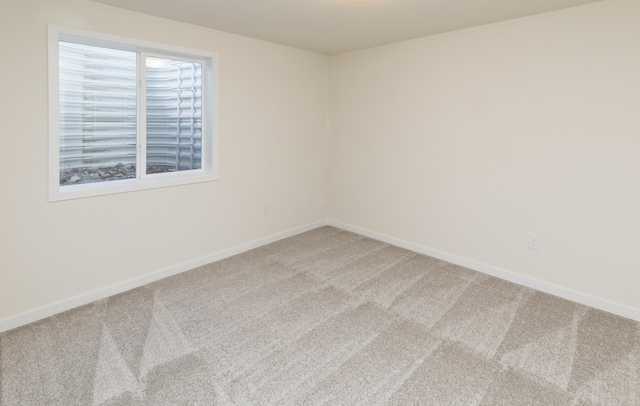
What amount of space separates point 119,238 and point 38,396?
4.43 feet

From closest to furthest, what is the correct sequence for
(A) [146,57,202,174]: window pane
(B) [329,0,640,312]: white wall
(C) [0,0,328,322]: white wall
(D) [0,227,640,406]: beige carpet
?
Result: (D) [0,227,640,406]: beige carpet < (C) [0,0,328,322]: white wall < (B) [329,0,640,312]: white wall < (A) [146,57,202,174]: window pane

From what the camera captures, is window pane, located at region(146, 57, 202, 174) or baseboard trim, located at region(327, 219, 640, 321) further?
window pane, located at region(146, 57, 202, 174)

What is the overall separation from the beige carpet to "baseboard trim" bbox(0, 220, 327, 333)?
74 mm

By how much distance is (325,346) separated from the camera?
89.2 inches

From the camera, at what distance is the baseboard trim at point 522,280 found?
2703mm

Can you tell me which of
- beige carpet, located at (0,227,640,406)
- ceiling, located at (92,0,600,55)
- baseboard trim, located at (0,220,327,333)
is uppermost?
ceiling, located at (92,0,600,55)

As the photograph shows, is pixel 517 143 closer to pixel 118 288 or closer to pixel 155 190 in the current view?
pixel 155 190

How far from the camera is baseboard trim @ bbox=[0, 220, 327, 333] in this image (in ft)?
8.15

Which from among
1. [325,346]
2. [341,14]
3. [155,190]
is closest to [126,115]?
[155,190]

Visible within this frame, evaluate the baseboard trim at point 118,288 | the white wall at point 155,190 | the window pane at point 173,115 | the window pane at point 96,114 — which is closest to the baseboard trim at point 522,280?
the white wall at point 155,190

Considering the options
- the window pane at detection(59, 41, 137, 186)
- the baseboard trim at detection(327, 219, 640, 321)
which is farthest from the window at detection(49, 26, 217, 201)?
the baseboard trim at detection(327, 219, 640, 321)

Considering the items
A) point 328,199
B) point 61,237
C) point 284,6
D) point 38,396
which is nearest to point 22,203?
point 61,237

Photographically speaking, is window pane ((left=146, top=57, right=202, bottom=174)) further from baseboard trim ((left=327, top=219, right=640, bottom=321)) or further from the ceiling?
baseboard trim ((left=327, top=219, right=640, bottom=321))

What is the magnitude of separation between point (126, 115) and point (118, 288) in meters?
1.46
